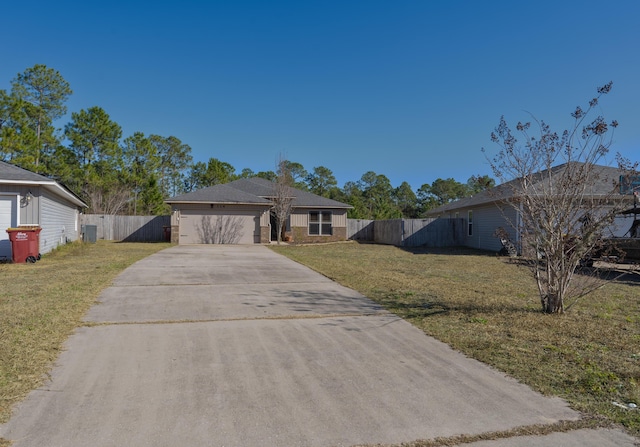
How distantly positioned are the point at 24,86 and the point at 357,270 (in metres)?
33.4

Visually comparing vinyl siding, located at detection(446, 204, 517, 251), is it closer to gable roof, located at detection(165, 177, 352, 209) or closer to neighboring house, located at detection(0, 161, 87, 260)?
gable roof, located at detection(165, 177, 352, 209)

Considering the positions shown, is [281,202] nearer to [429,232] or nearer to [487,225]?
[429,232]

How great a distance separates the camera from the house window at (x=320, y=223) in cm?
2742

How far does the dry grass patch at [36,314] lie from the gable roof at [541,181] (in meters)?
6.32

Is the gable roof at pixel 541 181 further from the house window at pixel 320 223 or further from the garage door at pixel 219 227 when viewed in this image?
the garage door at pixel 219 227

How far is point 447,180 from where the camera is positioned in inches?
2429

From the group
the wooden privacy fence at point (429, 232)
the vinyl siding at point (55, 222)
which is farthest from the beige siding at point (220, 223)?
the wooden privacy fence at point (429, 232)

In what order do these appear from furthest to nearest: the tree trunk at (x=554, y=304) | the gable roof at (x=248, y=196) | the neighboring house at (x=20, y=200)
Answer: the gable roof at (x=248, y=196) → the neighboring house at (x=20, y=200) → the tree trunk at (x=554, y=304)

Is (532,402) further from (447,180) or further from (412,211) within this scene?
(447,180)

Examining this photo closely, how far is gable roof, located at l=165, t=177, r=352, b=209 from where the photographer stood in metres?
22.9

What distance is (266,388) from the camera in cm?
355

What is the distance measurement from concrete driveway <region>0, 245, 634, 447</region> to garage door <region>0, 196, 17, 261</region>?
30.1 ft

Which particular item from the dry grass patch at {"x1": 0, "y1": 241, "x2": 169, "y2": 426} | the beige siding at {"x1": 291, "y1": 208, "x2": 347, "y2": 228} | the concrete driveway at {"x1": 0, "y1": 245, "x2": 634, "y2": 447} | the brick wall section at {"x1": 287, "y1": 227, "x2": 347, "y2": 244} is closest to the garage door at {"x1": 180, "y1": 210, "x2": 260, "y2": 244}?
the brick wall section at {"x1": 287, "y1": 227, "x2": 347, "y2": 244}

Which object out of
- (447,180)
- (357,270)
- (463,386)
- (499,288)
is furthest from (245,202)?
(447,180)
